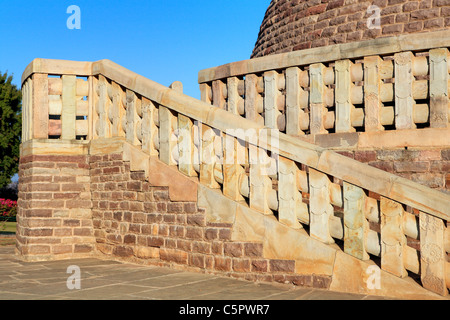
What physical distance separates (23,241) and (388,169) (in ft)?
19.3

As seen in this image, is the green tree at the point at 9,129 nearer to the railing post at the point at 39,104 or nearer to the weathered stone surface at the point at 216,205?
the railing post at the point at 39,104

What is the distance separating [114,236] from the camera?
810cm

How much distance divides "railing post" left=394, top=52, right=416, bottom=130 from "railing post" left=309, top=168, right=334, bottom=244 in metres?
1.53

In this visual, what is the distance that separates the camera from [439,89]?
247 inches

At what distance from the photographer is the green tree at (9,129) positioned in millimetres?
32594

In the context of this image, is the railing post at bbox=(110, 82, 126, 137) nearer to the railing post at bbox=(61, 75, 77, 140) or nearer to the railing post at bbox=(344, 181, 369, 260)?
the railing post at bbox=(61, 75, 77, 140)

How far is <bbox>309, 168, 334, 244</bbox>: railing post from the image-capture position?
18.3 ft

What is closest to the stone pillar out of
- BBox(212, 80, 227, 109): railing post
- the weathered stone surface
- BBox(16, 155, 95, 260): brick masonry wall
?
BBox(16, 155, 95, 260): brick masonry wall

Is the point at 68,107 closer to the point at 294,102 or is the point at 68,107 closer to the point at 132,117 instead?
the point at 132,117

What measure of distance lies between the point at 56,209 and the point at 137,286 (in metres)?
3.25

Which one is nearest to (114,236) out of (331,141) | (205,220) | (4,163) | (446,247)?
(205,220)

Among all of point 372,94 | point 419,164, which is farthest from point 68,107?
point 419,164

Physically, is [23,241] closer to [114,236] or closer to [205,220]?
[114,236]

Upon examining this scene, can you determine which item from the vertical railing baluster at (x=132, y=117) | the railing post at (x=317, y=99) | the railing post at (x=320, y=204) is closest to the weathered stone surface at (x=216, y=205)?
the railing post at (x=320, y=204)
